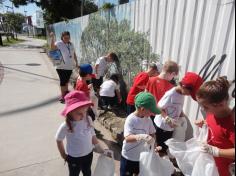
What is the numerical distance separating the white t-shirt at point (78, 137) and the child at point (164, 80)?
3.76 ft

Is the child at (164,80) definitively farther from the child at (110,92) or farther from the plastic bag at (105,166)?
the child at (110,92)

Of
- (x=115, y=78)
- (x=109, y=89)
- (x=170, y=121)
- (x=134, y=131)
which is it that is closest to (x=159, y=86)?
(x=170, y=121)

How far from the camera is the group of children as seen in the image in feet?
5.95

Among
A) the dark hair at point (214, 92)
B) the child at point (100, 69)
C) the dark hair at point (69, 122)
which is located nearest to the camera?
the dark hair at point (214, 92)

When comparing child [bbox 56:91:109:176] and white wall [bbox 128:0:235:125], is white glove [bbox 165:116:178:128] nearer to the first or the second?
white wall [bbox 128:0:235:125]

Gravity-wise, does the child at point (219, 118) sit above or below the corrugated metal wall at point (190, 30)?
below

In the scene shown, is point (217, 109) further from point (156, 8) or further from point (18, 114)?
point (18, 114)

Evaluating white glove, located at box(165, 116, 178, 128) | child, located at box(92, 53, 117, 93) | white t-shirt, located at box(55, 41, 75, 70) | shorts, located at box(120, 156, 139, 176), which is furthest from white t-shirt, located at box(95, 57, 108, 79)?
shorts, located at box(120, 156, 139, 176)

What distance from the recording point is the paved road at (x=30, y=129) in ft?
11.6

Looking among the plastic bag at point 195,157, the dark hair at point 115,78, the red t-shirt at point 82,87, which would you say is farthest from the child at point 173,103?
the dark hair at point 115,78

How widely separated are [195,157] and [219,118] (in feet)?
1.54

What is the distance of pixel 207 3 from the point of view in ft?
9.84

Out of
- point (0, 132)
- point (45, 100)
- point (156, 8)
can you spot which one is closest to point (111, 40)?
point (156, 8)

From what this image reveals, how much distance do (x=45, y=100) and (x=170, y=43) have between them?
→ 4.17 meters
